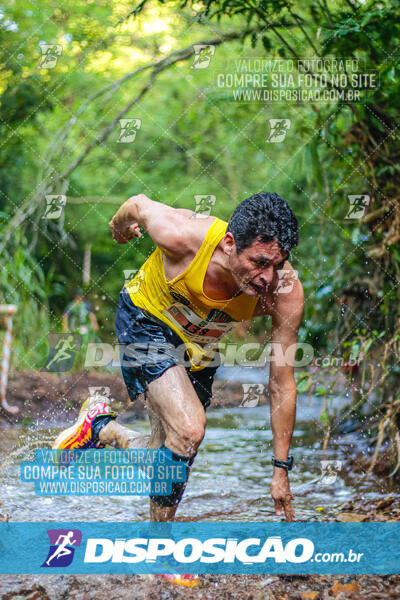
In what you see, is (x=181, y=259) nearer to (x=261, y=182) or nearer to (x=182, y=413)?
(x=182, y=413)

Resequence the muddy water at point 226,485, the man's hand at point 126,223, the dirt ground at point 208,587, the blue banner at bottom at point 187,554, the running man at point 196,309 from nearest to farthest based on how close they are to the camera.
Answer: the dirt ground at point 208,587 < the running man at point 196,309 < the blue banner at bottom at point 187,554 < the man's hand at point 126,223 < the muddy water at point 226,485

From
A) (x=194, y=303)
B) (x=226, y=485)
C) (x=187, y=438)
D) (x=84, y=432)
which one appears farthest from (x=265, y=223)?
(x=226, y=485)

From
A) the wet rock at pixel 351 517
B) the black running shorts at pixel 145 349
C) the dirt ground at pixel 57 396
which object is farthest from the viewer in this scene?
the dirt ground at pixel 57 396

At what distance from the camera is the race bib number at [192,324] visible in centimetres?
294

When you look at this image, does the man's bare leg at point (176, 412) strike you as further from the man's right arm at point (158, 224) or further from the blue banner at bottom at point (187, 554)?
the man's right arm at point (158, 224)

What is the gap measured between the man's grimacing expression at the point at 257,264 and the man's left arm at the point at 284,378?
0.14 meters

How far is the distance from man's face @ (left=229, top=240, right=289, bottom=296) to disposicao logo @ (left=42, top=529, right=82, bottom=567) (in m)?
1.31

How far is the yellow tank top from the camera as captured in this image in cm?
279

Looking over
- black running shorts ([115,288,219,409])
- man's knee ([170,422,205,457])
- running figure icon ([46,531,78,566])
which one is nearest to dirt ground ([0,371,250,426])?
black running shorts ([115,288,219,409])

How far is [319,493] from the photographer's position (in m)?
3.92

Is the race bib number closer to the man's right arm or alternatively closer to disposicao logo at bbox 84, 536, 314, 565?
the man's right arm

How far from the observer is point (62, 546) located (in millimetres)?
2812

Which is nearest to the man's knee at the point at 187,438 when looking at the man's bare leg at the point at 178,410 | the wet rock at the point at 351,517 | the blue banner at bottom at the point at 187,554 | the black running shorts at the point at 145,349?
the man's bare leg at the point at 178,410

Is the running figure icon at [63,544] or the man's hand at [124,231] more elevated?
the man's hand at [124,231]
